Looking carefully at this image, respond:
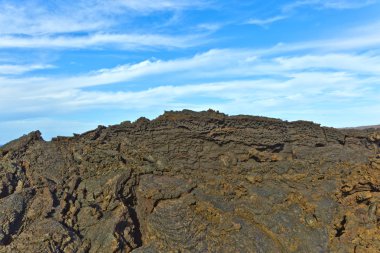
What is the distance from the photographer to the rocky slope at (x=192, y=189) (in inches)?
320

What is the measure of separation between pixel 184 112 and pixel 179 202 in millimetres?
2039

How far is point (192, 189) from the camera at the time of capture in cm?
870

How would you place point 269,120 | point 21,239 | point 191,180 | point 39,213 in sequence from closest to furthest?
1. point 21,239
2. point 39,213
3. point 191,180
4. point 269,120

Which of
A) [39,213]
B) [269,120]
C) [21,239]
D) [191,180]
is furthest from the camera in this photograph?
[269,120]

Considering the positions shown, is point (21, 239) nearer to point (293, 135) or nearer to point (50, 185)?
point (50, 185)

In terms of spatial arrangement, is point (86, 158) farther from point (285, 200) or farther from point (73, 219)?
point (285, 200)

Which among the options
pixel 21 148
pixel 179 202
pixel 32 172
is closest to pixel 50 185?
pixel 32 172

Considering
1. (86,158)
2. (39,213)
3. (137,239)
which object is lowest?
(137,239)

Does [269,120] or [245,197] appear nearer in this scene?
[245,197]

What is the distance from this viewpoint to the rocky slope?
26.7ft

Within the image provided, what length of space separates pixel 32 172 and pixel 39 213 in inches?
43.2

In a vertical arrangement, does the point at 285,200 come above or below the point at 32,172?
below

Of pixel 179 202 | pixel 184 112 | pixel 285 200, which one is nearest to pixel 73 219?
pixel 179 202

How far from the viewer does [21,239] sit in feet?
25.3
